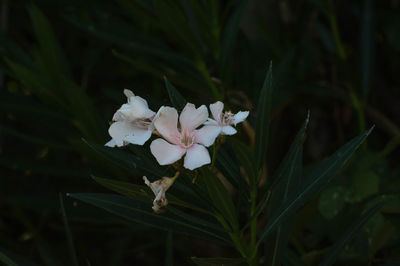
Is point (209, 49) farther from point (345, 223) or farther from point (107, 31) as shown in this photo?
point (345, 223)

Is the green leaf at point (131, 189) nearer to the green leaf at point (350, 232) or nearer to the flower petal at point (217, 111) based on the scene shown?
the flower petal at point (217, 111)

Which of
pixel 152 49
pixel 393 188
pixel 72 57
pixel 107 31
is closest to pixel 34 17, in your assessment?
pixel 107 31

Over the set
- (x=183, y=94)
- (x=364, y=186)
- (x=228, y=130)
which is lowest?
(x=228, y=130)

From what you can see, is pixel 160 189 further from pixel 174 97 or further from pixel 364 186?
pixel 364 186

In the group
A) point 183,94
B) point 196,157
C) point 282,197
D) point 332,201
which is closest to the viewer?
point 196,157

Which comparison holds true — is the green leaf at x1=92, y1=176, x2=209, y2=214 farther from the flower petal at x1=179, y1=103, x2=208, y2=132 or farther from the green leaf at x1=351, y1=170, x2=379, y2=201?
the green leaf at x1=351, y1=170, x2=379, y2=201

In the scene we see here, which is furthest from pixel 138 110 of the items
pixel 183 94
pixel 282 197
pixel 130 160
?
pixel 183 94
